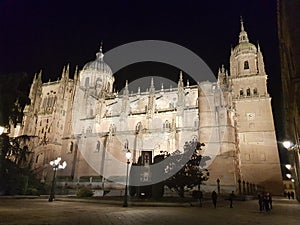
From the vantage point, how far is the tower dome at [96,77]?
2213 inches

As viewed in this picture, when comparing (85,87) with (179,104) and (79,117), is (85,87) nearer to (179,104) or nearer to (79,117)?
(79,117)

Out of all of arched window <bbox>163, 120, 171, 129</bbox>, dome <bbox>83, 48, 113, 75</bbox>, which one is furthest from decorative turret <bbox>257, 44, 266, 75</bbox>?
dome <bbox>83, 48, 113, 75</bbox>

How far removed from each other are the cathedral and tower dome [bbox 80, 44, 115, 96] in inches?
103

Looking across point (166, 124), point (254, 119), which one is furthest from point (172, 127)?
point (254, 119)

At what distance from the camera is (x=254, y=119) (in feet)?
132

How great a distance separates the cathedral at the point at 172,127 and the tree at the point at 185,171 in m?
7.95

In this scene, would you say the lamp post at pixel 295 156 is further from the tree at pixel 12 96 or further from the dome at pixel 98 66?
the dome at pixel 98 66

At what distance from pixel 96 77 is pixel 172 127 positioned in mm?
28155

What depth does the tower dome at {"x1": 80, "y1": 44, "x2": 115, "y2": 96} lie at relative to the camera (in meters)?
56.2

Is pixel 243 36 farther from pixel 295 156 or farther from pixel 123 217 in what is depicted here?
pixel 123 217

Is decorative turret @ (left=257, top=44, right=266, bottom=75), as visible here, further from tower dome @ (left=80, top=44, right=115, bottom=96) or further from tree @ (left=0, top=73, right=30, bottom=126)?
tree @ (left=0, top=73, right=30, bottom=126)

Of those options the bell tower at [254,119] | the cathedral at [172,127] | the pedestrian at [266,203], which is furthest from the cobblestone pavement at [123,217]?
the bell tower at [254,119]

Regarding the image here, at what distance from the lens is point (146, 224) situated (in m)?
6.87

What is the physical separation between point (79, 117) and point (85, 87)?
856 cm
